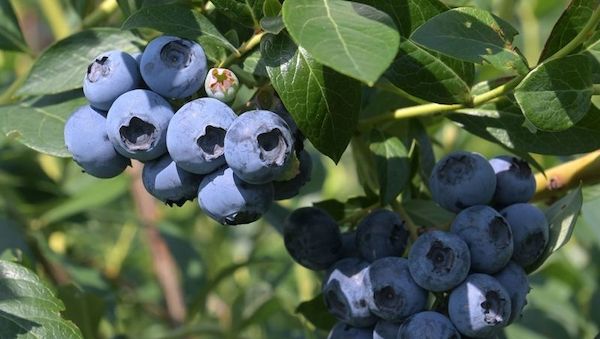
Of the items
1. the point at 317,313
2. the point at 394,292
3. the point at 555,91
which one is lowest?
the point at 317,313

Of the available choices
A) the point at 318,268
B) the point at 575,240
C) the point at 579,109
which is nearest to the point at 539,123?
the point at 579,109

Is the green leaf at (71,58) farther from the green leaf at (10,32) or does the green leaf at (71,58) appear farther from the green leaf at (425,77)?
the green leaf at (425,77)

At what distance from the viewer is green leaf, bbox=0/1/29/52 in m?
1.68

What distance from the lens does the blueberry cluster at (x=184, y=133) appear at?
1060 millimetres

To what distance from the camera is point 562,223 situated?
1295 mm

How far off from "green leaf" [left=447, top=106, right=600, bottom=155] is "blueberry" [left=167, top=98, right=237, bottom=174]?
422 millimetres

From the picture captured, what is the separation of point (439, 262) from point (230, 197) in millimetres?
277

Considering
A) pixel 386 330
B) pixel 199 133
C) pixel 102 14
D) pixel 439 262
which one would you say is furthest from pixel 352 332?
pixel 102 14

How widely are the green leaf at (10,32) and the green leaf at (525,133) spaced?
803mm

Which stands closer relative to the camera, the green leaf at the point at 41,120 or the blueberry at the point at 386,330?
the blueberry at the point at 386,330

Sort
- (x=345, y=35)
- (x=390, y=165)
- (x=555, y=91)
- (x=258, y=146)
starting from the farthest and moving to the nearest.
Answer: (x=390, y=165) → (x=555, y=91) → (x=258, y=146) → (x=345, y=35)

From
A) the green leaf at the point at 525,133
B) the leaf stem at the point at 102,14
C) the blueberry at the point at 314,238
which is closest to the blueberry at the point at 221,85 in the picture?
the blueberry at the point at 314,238

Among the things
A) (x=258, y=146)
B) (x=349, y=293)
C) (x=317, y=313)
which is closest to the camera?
(x=258, y=146)

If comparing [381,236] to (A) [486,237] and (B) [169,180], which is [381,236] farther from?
(B) [169,180]
